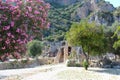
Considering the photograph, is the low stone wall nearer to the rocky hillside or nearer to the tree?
the tree

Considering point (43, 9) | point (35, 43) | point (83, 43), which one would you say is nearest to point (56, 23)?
point (35, 43)

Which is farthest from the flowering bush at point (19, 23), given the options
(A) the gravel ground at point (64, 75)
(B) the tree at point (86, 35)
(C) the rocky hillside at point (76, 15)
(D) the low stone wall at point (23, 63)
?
(C) the rocky hillside at point (76, 15)

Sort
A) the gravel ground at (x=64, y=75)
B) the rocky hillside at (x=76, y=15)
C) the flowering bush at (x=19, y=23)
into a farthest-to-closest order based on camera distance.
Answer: the rocky hillside at (x=76, y=15) < the gravel ground at (x=64, y=75) < the flowering bush at (x=19, y=23)

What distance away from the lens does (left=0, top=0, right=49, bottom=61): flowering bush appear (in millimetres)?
7836

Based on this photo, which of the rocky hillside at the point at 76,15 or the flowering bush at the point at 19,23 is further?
the rocky hillside at the point at 76,15

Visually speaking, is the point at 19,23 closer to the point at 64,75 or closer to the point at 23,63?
the point at 64,75

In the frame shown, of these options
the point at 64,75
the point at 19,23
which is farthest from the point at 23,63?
the point at 19,23

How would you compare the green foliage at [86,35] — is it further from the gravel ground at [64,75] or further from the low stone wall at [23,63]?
the low stone wall at [23,63]

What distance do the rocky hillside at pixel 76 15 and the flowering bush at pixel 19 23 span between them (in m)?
88.7

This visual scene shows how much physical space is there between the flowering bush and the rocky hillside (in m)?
88.7

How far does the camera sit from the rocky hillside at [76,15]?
350 feet

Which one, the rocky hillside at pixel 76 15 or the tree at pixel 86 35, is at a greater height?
the rocky hillside at pixel 76 15

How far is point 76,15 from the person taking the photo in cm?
13225

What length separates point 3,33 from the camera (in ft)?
25.8
